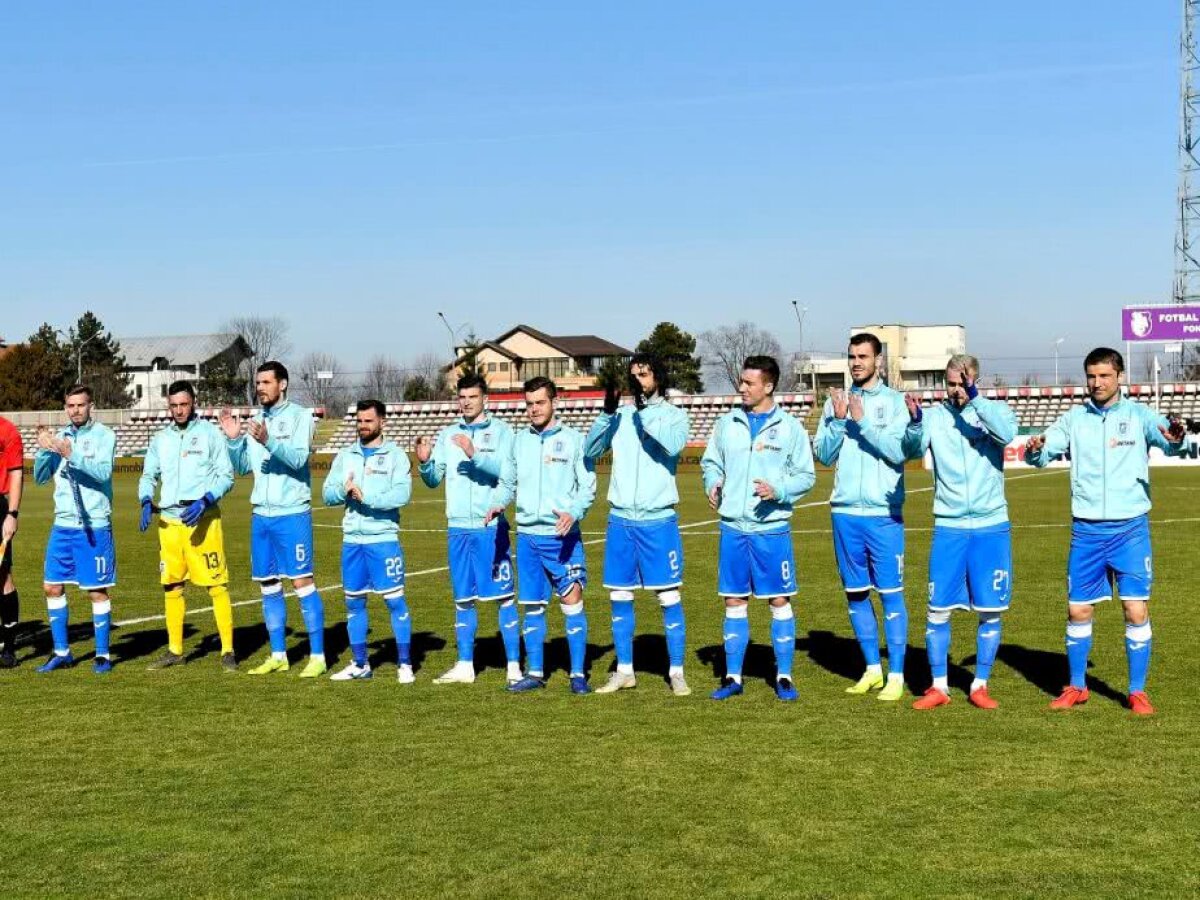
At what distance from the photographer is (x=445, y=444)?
35.3 feet

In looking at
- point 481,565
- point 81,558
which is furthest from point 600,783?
point 81,558

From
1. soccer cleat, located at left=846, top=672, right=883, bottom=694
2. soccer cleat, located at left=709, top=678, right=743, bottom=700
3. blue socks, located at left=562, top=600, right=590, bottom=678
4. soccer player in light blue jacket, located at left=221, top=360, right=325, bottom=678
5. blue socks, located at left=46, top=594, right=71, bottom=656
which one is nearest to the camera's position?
soccer cleat, located at left=709, top=678, right=743, bottom=700

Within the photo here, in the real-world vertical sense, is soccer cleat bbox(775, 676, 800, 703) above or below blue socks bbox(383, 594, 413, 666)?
below

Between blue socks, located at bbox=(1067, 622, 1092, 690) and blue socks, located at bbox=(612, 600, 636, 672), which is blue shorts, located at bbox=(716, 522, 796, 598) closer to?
blue socks, located at bbox=(612, 600, 636, 672)

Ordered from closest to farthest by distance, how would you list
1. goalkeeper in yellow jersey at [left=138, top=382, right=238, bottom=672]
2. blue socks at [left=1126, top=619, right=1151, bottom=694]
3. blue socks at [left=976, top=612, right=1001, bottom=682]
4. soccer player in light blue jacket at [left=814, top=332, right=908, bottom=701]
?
blue socks at [left=1126, top=619, right=1151, bottom=694] < blue socks at [left=976, top=612, right=1001, bottom=682] < soccer player in light blue jacket at [left=814, top=332, right=908, bottom=701] < goalkeeper in yellow jersey at [left=138, top=382, right=238, bottom=672]

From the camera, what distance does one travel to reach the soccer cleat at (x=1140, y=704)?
9.04 m

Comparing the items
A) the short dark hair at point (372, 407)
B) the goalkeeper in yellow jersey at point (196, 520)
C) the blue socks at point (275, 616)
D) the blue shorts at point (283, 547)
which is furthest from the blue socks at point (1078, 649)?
the goalkeeper in yellow jersey at point (196, 520)

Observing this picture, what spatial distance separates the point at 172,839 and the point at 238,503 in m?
30.4

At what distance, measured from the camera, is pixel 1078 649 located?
939 cm

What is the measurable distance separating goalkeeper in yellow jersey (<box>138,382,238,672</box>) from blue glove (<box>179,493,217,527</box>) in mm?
12

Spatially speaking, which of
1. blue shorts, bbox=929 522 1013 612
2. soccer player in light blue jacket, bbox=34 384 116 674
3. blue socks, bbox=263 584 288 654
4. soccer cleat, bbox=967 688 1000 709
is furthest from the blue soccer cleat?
soccer cleat, bbox=967 688 1000 709

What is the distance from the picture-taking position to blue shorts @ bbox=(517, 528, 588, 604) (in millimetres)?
10281

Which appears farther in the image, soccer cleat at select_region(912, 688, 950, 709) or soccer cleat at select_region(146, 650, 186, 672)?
soccer cleat at select_region(146, 650, 186, 672)

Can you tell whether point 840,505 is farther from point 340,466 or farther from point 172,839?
point 172,839
